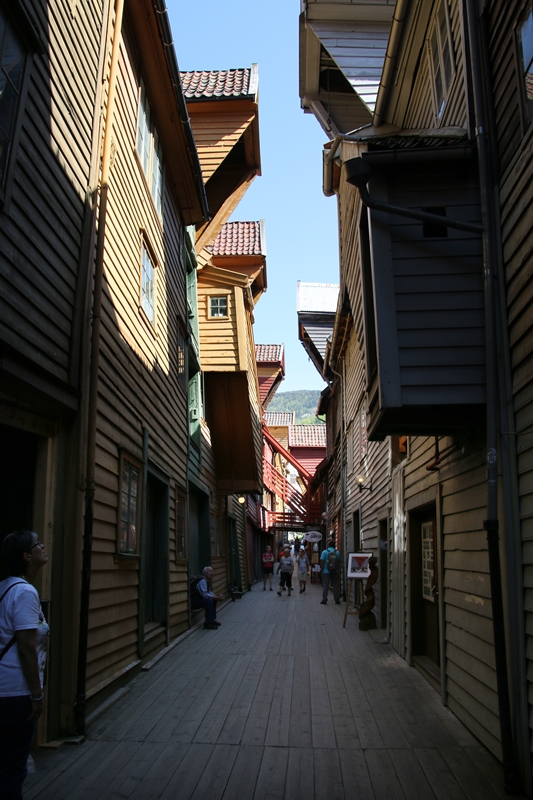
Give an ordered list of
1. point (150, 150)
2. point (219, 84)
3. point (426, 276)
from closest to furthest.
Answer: point (426, 276), point (150, 150), point (219, 84)

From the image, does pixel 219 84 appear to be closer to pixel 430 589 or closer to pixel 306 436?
pixel 430 589

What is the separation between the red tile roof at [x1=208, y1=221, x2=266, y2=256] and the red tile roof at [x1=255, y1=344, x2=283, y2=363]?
12.4 meters

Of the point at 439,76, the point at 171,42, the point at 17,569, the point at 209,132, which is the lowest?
the point at 17,569

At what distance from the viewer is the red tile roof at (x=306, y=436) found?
4994cm

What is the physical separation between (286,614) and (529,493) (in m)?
10.7

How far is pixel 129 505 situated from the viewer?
766cm

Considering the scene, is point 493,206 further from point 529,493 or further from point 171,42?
point 171,42

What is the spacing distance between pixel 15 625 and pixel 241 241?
610 inches

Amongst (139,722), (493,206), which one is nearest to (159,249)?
(493,206)

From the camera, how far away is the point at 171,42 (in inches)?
344

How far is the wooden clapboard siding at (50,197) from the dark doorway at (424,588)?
4670 mm

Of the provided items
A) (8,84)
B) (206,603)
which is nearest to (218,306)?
(206,603)

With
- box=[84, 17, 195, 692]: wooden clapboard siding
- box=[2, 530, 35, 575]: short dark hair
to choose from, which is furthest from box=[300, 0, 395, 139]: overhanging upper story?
box=[2, 530, 35, 575]: short dark hair

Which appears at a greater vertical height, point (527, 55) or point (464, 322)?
point (527, 55)
